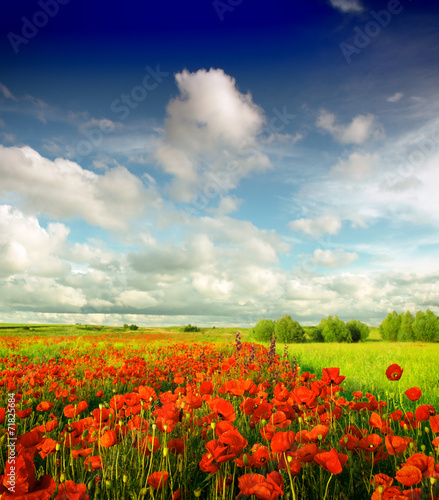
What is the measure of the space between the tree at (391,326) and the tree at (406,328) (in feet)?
1.83

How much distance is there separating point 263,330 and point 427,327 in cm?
1830

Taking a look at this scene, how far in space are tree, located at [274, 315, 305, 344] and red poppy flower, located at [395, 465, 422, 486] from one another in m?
29.3

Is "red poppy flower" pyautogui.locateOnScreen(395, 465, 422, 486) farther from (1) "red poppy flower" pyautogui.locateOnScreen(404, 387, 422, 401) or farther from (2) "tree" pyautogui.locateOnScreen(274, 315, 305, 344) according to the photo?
(2) "tree" pyautogui.locateOnScreen(274, 315, 305, 344)

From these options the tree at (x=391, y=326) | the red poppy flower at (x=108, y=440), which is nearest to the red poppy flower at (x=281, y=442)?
the red poppy flower at (x=108, y=440)

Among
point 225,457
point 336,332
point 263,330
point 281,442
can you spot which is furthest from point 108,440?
point 336,332

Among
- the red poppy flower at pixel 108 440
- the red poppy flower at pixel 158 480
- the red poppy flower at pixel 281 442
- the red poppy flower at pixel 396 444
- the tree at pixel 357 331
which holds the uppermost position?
the red poppy flower at pixel 281 442

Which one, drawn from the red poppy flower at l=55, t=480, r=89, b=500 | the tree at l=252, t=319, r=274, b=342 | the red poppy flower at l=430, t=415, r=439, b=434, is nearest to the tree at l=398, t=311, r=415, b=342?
the tree at l=252, t=319, r=274, b=342

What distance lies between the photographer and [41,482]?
124 cm

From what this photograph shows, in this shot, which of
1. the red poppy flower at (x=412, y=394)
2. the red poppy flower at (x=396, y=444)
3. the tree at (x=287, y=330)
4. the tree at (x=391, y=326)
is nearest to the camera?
the red poppy flower at (x=396, y=444)

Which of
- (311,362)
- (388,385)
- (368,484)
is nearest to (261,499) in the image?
(368,484)

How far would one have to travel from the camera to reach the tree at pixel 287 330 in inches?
1182

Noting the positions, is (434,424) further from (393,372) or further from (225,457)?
(225,457)

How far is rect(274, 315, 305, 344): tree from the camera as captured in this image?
98.5 ft

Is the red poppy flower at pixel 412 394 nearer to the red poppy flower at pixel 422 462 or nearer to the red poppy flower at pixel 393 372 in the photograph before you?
the red poppy flower at pixel 393 372
